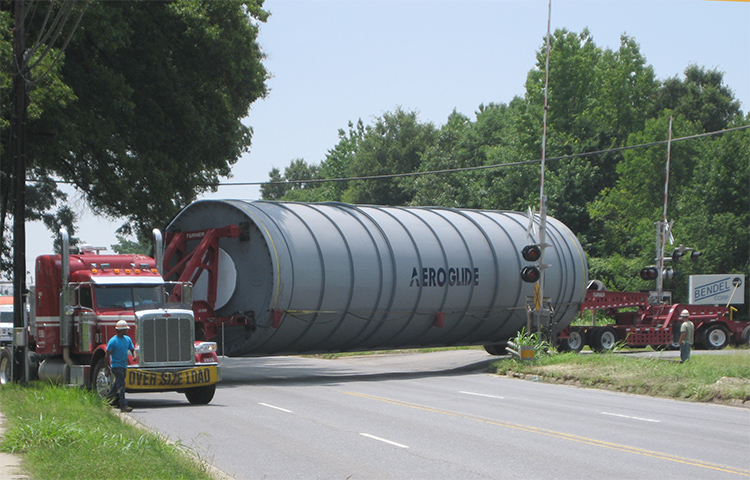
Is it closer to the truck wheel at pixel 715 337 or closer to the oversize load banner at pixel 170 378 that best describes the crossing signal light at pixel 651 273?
the truck wheel at pixel 715 337

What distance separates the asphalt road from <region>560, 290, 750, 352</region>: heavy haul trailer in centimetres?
1058

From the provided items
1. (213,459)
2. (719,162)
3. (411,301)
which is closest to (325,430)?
(213,459)

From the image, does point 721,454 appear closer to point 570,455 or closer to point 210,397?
point 570,455

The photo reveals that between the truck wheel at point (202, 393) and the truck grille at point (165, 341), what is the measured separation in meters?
0.61

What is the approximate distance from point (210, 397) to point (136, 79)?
1528cm

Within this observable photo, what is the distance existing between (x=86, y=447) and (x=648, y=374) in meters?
14.8

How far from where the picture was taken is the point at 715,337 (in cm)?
3616

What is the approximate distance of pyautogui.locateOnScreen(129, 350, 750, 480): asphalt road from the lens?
1054 centimetres

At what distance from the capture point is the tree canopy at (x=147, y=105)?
89.4ft

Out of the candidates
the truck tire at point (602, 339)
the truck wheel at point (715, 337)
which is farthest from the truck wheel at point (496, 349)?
the truck wheel at point (715, 337)

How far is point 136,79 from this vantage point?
29.9 meters

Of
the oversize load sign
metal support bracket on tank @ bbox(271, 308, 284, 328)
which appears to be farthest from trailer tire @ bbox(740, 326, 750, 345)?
metal support bracket on tank @ bbox(271, 308, 284, 328)

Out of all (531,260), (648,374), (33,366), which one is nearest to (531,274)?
(531,260)

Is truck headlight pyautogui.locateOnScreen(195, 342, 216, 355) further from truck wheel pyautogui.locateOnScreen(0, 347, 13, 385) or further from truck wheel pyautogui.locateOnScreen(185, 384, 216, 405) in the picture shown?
truck wheel pyautogui.locateOnScreen(0, 347, 13, 385)
